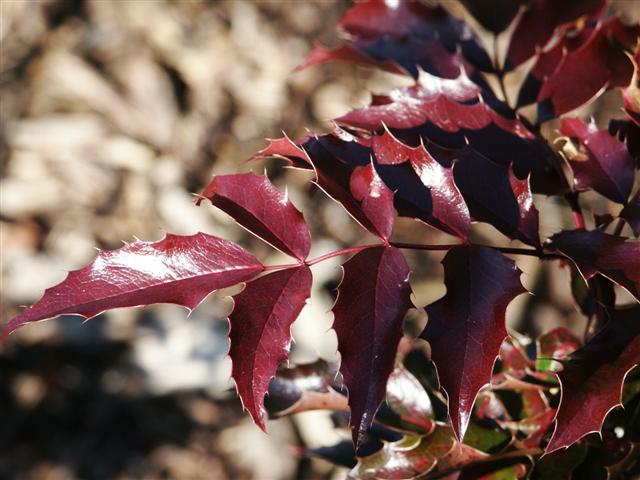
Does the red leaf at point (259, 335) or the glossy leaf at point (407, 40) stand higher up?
the glossy leaf at point (407, 40)

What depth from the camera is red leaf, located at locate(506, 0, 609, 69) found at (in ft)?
3.52

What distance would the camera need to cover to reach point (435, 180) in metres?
0.76

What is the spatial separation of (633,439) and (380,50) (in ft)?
1.86

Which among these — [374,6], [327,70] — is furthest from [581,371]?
[327,70]

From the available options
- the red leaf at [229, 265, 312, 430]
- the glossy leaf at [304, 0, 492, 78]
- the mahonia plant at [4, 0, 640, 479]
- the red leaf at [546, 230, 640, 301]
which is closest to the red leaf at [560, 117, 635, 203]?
the mahonia plant at [4, 0, 640, 479]

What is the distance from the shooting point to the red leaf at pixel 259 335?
0.71 metres

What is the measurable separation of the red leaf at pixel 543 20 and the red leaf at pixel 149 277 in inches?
21.9

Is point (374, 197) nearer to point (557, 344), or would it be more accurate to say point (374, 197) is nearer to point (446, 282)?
point (446, 282)

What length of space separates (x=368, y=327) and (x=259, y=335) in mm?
100

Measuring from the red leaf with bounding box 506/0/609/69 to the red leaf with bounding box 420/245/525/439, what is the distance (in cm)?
47

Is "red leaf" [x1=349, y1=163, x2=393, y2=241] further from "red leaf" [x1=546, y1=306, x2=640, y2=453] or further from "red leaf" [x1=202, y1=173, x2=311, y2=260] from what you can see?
"red leaf" [x1=546, y1=306, x2=640, y2=453]

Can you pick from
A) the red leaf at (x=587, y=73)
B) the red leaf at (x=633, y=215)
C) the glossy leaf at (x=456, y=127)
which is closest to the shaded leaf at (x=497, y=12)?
the red leaf at (x=587, y=73)

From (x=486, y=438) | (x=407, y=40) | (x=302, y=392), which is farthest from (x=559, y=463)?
(x=407, y=40)

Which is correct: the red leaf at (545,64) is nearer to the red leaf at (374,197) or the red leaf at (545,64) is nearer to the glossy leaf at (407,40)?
the glossy leaf at (407,40)
